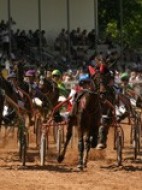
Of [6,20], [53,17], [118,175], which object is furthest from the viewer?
[53,17]

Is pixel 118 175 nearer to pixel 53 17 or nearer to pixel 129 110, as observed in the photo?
pixel 129 110

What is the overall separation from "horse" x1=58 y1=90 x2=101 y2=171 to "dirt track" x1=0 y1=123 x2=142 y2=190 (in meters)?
0.36

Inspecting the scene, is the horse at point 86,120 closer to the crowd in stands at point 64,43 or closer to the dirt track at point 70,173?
the dirt track at point 70,173

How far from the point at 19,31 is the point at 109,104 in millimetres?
23002

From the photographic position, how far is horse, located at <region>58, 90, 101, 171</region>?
1380 centimetres

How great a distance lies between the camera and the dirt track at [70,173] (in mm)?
11844

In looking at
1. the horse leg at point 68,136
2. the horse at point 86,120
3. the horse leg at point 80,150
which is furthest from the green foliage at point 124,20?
the horse leg at point 80,150

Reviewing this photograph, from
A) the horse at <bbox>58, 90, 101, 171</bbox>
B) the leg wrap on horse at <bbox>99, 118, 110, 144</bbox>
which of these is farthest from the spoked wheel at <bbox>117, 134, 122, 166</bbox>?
the horse at <bbox>58, 90, 101, 171</bbox>

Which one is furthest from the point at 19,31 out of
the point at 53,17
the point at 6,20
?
the point at 53,17

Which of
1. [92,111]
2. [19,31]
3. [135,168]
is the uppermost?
[19,31]

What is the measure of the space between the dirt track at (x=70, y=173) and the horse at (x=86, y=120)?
1.19 feet

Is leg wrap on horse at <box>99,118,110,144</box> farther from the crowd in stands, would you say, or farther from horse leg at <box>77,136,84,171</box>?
the crowd in stands

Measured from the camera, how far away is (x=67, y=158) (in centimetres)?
1563

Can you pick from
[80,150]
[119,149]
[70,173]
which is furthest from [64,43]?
[70,173]
